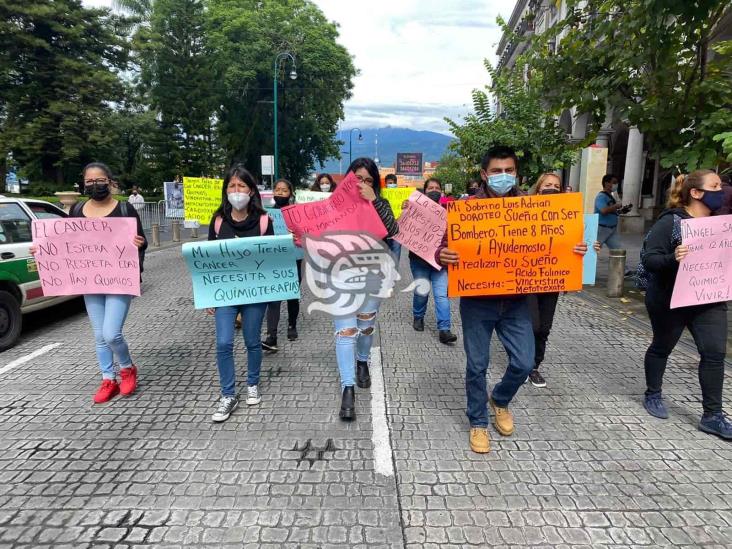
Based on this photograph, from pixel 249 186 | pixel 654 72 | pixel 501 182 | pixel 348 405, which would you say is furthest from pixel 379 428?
pixel 654 72

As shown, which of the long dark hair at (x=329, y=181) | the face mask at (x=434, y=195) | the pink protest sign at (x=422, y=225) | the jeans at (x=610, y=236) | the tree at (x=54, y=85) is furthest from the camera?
the tree at (x=54, y=85)

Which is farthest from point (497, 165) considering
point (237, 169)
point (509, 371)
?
point (237, 169)

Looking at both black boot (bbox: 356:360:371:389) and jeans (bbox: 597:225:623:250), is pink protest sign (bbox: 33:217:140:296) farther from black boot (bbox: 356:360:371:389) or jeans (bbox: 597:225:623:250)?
jeans (bbox: 597:225:623:250)

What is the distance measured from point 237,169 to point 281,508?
2531mm

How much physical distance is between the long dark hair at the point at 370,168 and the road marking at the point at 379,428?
5.81ft

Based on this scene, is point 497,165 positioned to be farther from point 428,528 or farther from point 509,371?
point 428,528

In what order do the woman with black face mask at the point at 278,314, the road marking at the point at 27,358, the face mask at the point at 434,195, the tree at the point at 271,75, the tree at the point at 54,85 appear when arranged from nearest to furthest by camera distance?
the road marking at the point at 27,358
the woman with black face mask at the point at 278,314
the face mask at the point at 434,195
the tree at the point at 54,85
the tree at the point at 271,75

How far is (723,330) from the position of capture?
11.8 ft

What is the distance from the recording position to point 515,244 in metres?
3.54

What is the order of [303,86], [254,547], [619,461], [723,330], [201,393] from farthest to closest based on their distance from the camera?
[303,86] < [201,393] < [723,330] < [619,461] < [254,547]

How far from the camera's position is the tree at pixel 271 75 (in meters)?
33.2

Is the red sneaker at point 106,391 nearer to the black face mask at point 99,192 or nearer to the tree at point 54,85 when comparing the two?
the black face mask at point 99,192

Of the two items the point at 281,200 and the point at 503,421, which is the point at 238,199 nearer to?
the point at 281,200

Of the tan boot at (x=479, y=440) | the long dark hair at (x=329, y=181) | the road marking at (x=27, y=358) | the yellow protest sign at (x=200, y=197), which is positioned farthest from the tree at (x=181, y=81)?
the tan boot at (x=479, y=440)
